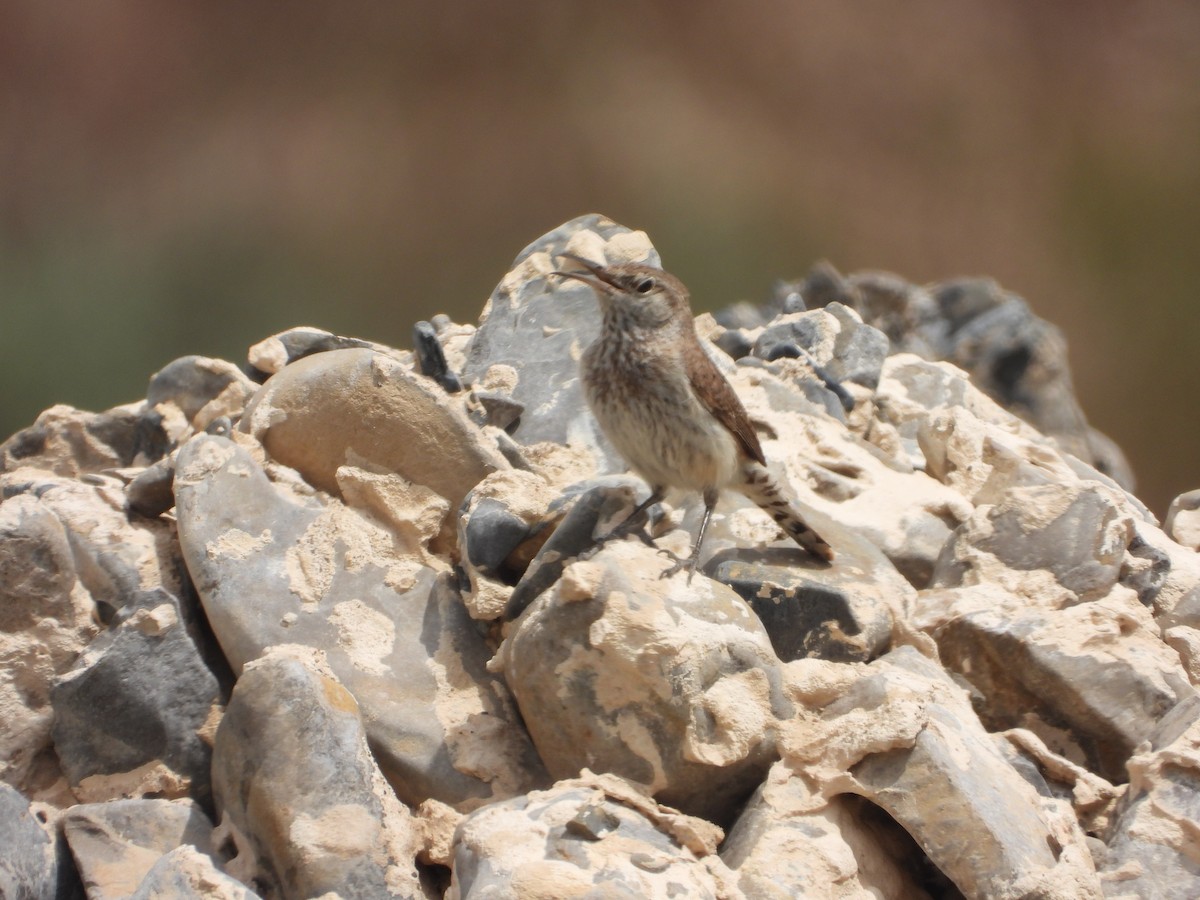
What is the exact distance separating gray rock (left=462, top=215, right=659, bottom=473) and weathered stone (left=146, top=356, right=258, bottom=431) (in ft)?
2.42

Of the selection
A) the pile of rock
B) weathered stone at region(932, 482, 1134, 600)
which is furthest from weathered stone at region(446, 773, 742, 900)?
weathered stone at region(932, 482, 1134, 600)

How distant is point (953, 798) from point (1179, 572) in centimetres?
140

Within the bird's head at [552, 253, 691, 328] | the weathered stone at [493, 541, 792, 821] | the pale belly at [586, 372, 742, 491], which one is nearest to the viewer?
A: the weathered stone at [493, 541, 792, 821]

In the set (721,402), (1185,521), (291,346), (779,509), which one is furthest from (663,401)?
(1185,521)

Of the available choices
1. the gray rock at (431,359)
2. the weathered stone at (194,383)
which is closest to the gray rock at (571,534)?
the gray rock at (431,359)

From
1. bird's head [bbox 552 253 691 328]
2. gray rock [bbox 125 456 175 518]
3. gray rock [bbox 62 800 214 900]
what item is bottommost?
gray rock [bbox 62 800 214 900]

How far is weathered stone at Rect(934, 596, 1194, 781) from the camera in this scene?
2.59m

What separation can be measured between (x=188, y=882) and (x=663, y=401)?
1776mm

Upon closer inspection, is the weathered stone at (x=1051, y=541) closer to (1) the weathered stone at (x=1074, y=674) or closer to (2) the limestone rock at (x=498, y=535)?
(1) the weathered stone at (x=1074, y=674)

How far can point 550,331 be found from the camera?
→ 390 cm

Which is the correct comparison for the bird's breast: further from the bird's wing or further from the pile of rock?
the pile of rock

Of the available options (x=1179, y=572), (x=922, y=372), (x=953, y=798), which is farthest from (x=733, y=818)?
(x=922, y=372)

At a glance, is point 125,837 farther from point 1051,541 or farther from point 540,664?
point 1051,541

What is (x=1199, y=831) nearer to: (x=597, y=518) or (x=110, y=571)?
(x=597, y=518)
